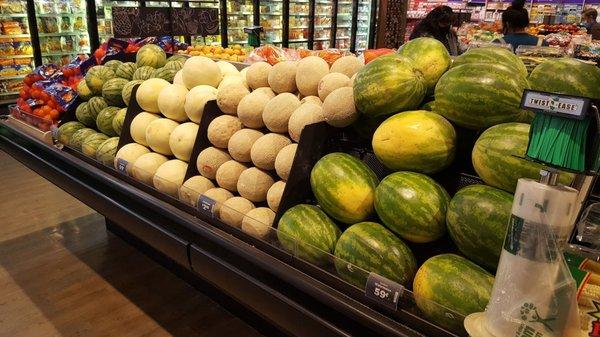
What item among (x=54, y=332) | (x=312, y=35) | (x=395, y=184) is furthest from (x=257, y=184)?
(x=312, y=35)

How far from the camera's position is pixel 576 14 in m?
7.95

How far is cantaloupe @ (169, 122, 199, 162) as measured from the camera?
1.97 metres

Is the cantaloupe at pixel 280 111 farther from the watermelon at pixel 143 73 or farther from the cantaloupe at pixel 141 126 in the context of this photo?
the watermelon at pixel 143 73

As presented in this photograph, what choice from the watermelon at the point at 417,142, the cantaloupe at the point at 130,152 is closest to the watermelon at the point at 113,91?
the cantaloupe at the point at 130,152

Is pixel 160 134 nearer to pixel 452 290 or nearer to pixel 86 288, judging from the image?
pixel 86 288

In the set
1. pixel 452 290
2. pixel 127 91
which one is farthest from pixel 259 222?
pixel 127 91

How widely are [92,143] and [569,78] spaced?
2250 millimetres

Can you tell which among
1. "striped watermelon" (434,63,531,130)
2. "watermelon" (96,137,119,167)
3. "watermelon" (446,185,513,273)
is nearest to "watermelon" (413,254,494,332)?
"watermelon" (446,185,513,273)

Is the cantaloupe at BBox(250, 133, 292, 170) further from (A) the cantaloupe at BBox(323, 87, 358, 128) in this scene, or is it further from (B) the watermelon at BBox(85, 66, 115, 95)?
(B) the watermelon at BBox(85, 66, 115, 95)

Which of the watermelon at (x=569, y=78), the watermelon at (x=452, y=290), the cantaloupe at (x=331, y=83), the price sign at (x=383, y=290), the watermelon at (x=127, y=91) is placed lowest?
the price sign at (x=383, y=290)

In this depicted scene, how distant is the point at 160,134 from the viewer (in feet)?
6.78

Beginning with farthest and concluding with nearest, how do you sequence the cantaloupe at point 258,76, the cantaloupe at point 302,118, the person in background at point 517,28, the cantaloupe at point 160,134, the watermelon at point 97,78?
the person in background at point 517,28 < the watermelon at point 97,78 < the cantaloupe at point 160,134 < the cantaloupe at point 258,76 < the cantaloupe at point 302,118

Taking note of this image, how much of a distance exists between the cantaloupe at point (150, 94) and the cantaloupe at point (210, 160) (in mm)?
537

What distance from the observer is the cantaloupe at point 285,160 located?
157cm
